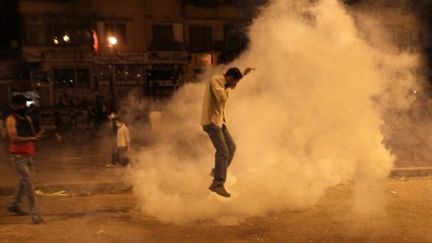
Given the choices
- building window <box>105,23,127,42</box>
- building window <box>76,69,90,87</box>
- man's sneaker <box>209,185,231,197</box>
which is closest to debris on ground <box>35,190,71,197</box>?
man's sneaker <box>209,185,231,197</box>

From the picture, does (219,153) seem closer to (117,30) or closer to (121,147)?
(121,147)

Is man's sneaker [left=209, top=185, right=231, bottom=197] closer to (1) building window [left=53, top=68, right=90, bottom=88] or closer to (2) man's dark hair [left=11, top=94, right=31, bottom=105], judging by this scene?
(2) man's dark hair [left=11, top=94, right=31, bottom=105]

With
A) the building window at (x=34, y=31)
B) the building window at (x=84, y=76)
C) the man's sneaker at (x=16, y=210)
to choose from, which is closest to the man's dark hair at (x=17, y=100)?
the man's sneaker at (x=16, y=210)

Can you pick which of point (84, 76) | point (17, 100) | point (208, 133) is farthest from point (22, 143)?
point (84, 76)

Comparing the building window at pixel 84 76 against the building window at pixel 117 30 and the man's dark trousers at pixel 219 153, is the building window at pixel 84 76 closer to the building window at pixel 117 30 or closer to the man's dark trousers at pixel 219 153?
the building window at pixel 117 30

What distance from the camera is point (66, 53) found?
3769 centimetres

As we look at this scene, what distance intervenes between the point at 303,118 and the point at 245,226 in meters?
2.36

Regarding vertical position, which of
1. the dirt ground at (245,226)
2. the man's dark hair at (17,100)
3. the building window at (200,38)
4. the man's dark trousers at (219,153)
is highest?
the building window at (200,38)

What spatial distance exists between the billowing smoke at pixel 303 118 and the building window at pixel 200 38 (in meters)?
31.3

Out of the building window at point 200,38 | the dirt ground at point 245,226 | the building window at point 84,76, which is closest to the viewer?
the dirt ground at point 245,226

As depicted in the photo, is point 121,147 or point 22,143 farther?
point 121,147

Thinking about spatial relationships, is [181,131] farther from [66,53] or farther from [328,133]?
[66,53]

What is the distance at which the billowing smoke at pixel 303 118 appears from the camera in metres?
8.45

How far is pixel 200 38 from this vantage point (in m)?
40.7
